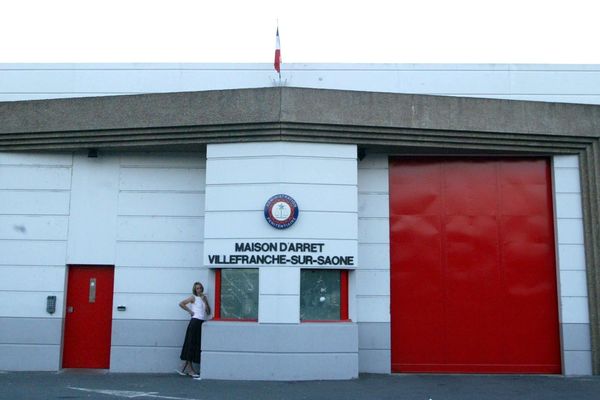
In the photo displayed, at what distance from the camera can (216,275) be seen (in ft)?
38.7

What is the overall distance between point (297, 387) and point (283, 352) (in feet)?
2.64

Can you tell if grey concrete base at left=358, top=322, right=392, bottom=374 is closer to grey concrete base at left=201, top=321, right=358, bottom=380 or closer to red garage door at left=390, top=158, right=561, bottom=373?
red garage door at left=390, top=158, right=561, bottom=373

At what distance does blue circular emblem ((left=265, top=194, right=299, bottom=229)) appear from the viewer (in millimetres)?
11375

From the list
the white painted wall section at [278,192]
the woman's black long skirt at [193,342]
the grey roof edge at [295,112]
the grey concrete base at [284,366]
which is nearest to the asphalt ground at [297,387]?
the grey concrete base at [284,366]

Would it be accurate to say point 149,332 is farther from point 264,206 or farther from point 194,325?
point 264,206

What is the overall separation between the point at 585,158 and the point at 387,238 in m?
4.34

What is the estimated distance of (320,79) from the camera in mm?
13234

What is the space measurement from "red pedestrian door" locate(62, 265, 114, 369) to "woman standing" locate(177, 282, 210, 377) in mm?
1900

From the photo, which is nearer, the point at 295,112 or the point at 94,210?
the point at 295,112

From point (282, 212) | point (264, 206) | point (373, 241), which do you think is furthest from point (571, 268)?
point (264, 206)

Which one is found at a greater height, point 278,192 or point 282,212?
point 278,192

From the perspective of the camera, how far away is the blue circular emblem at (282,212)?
37.3 feet

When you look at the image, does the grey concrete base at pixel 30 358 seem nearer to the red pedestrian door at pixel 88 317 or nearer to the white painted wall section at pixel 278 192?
the red pedestrian door at pixel 88 317

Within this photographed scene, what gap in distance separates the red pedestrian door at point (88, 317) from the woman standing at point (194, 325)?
6.23 ft
